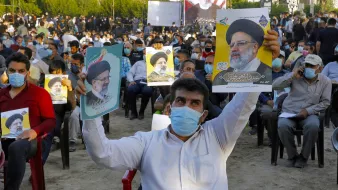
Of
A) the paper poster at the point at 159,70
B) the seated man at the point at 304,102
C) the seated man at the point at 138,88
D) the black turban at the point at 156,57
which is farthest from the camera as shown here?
the seated man at the point at 138,88

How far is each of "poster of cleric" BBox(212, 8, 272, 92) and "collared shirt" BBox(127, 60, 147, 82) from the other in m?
8.86

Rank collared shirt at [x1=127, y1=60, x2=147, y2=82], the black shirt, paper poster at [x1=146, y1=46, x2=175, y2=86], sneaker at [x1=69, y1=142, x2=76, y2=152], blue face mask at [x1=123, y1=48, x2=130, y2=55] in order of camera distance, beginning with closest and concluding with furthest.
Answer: sneaker at [x1=69, y1=142, x2=76, y2=152]
paper poster at [x1=146, y1=46, x2=175, y2=86]
collared shirt at [x1=127, y1=60, x2=147, y2=82]
blue face mask at [x1=123, y1=48, x2=130, y2=55]
the black shirt

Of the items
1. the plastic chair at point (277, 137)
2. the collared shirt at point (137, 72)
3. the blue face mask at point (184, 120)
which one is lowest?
the plastic chair at point (277, 137)

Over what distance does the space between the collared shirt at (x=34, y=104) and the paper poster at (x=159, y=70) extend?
428 centimetres

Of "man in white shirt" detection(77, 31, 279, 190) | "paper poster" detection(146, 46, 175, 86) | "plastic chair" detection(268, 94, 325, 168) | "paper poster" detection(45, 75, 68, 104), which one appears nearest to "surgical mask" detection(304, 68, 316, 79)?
"plastic chair" detection(268, 94, 325, 168)

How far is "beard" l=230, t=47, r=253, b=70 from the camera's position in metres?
3.14

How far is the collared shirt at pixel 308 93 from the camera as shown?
24.8 ft

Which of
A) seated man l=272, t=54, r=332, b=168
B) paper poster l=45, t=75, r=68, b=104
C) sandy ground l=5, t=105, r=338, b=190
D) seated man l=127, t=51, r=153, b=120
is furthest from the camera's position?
seated man l=127, t=51, r=153, b=120

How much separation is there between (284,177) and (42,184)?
291 centimetres

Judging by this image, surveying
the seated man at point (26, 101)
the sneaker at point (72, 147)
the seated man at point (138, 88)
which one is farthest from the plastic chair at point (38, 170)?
the seated man at point (138, 88)

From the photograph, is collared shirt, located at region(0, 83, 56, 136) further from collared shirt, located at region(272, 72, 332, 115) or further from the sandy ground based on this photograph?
collared shirt, located at region(272, 72, 332, 115)

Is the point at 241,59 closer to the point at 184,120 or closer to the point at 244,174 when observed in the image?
the point at 184,120

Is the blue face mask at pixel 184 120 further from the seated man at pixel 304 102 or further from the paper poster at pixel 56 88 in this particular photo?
the seated man at pixel 304 102

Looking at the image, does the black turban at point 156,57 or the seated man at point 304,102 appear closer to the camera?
the seated man at point 304,102
